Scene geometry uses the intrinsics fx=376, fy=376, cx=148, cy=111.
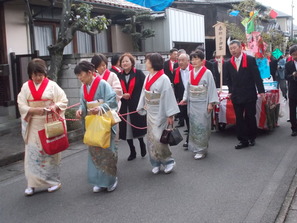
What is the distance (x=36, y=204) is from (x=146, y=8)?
9.80 metres

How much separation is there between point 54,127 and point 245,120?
12.6 ft

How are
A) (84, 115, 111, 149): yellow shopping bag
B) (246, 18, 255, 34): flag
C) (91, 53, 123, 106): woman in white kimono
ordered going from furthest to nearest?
(246, 18, 255, 34): flag → (91, 53, 123, 106): woman in white kimono → (84, 115, 111, 149): yellow shopping bag

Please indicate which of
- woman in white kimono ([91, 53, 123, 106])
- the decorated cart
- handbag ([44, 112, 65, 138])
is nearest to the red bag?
handbag ([44, 112, 65, 138])

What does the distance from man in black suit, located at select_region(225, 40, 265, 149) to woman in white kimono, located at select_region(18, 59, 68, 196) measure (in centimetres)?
341

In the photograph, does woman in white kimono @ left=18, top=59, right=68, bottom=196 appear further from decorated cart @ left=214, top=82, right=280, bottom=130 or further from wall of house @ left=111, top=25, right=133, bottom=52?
A: wall of house @ left=111, top=25, right=133, bottom=52

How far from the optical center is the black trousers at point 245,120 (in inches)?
279

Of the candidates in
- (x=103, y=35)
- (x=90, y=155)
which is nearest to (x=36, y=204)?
(x=90, y=155)

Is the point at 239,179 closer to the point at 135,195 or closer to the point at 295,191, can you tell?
the point at 295,191

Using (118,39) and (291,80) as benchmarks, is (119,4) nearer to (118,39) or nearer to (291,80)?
(118,39)

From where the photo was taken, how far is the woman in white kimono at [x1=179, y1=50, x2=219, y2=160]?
253 inches

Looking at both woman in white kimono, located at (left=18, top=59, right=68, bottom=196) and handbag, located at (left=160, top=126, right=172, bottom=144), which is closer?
woman in white kimono, located at (left=18, top=59, right=68, bottom=196)

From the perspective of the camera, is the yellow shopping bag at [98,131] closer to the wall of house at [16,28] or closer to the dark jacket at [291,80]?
the dark jacket at [291,80]

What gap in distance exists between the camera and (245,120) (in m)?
7.18

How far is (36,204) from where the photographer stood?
186 inches
